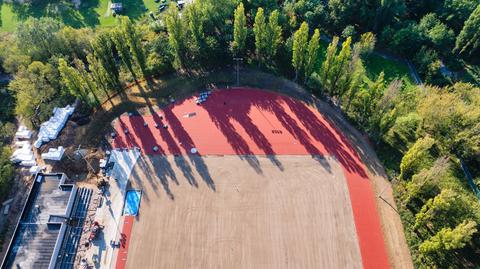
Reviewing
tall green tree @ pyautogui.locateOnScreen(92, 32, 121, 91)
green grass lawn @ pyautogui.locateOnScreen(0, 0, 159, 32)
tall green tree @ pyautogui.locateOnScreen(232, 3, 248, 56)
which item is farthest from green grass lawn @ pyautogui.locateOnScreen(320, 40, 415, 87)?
green grass lawn @ pyautogui.locateOnScreen(0, 0, 159, 32)

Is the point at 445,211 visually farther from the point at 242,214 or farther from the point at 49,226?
the point at 49,226

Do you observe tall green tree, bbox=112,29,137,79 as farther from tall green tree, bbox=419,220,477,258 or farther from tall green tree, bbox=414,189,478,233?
tall green tree, bbox=419,220,477,258

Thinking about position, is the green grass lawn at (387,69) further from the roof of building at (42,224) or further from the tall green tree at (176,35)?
the roof of building at (42,224)

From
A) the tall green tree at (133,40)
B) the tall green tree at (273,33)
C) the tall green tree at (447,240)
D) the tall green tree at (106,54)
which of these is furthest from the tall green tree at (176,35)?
the tall green tree at (447,240)

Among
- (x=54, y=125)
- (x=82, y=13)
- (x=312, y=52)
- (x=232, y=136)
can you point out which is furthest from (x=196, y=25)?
(x=82, y=13)

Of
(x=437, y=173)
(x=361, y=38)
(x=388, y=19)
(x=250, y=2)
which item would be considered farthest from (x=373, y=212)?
(x=250, y=2)

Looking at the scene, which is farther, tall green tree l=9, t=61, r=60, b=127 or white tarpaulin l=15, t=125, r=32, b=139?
white tarpaulin l=15, t=125, r=32, b=139
